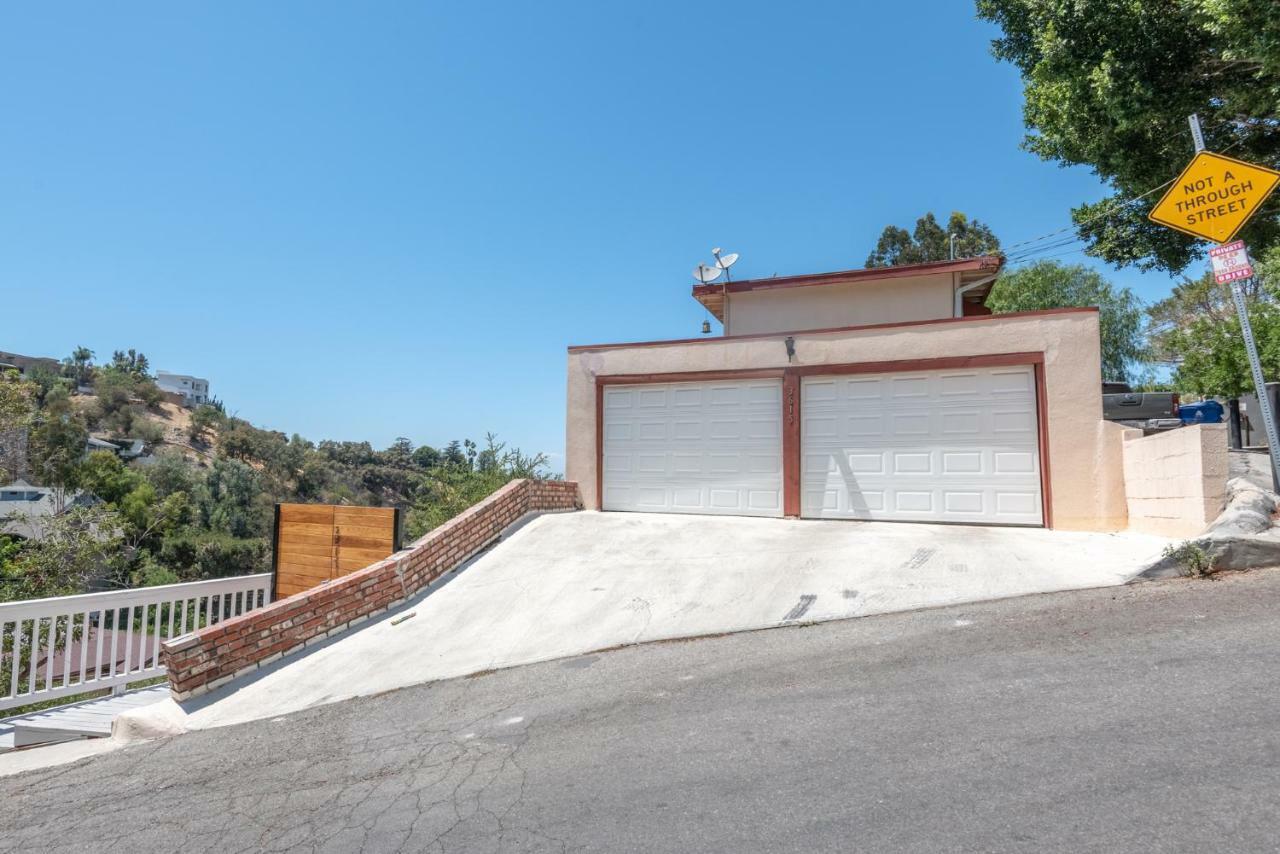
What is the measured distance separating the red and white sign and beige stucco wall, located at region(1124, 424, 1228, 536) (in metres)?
1.42

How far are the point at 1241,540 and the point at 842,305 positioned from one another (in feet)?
25.4

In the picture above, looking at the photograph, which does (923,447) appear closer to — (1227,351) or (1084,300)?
(1227,351)

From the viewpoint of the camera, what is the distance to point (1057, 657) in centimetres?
450

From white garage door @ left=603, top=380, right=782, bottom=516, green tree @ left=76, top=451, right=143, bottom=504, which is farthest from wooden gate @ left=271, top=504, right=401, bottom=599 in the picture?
green tree @ left=76, top=451, right=143, bottom=504

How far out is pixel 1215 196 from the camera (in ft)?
22.1

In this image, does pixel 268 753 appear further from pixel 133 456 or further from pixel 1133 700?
pixel 133 456

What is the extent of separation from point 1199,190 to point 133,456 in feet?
203

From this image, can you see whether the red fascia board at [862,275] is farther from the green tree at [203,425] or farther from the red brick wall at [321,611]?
the green tree at [203,425]

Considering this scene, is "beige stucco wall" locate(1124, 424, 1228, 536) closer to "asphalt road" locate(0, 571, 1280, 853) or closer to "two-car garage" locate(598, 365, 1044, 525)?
"two-car garage" locate(598, 365, 1044, 525)

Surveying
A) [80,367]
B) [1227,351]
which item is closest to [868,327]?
[1227,351]

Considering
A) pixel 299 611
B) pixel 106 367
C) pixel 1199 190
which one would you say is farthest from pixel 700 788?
pixel 106 367

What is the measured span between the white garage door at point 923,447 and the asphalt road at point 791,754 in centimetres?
370

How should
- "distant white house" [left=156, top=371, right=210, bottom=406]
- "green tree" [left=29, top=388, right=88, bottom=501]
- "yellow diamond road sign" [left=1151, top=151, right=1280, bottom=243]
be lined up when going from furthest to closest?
"distant white house" [left=156, top=371, right=210, bottom=406] < "green tree" [left=29, top=388, right=88, bottom=501] < "yellow diamond road sign" [left=1151, top=151, right=1280, bottom=243]

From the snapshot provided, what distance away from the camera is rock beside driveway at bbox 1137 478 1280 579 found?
19.4 ft
